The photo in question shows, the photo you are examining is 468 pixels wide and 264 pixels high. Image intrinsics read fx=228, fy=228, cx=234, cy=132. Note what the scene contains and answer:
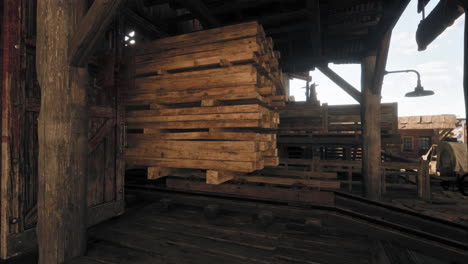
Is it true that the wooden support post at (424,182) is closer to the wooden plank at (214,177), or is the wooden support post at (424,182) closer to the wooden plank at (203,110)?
the wooden plank at (203,110)

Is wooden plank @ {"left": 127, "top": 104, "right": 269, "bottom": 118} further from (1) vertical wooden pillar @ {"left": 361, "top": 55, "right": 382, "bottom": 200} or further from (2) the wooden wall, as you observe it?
(1) vertical wooden pillar @ {"left": 361, "top": 55, "right": 382, "bottom": 200}

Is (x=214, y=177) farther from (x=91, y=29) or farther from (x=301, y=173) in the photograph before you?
(x=301, y=173)

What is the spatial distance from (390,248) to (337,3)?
4509 millimetres

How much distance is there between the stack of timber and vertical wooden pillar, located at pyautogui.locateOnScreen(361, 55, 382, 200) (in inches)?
137

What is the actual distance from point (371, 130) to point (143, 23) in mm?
6472

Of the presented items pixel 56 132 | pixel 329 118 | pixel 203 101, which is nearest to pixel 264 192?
pixel 203 101

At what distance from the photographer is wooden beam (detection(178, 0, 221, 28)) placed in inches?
173

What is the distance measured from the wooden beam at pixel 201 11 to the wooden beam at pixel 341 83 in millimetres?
3688

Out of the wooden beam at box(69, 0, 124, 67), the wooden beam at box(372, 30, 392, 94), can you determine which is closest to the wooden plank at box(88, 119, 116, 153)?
the wooden beam at box(69, 0, 124, 67)

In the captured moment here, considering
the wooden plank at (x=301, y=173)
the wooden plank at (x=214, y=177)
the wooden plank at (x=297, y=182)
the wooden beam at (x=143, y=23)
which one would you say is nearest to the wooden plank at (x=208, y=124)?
the wooden plank at (x=214, y=177)

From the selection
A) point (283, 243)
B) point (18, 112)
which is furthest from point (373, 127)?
point (18, 112)

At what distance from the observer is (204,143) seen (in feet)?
12.0

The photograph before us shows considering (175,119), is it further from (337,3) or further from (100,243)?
(337,3)

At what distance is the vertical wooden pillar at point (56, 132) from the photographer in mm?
2510
